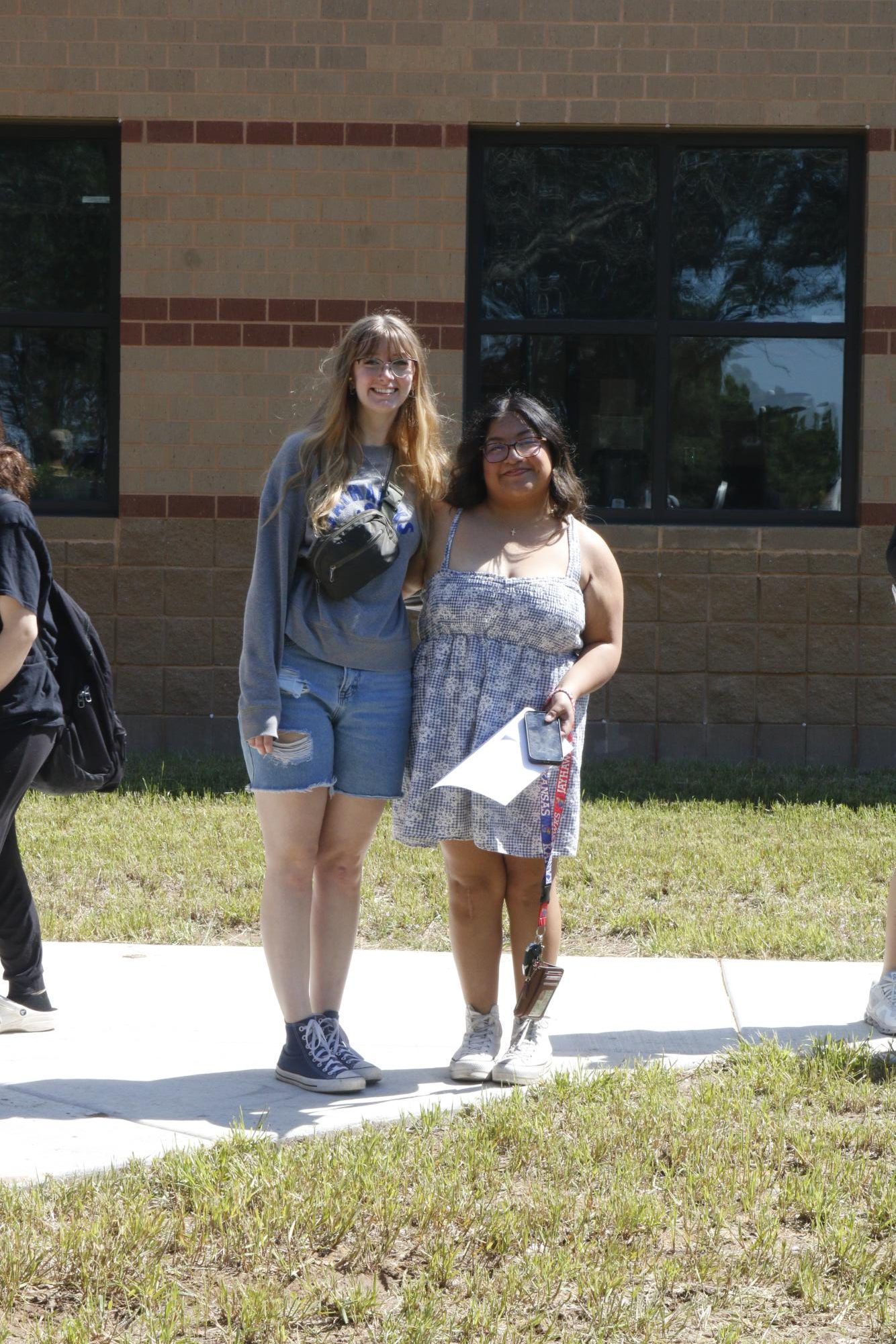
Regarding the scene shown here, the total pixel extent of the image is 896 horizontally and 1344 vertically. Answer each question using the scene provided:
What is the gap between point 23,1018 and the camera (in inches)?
191

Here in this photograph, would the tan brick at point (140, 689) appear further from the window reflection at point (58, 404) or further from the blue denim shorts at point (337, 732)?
the blue denim shorts at point (337, 732)

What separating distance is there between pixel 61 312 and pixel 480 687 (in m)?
7.15

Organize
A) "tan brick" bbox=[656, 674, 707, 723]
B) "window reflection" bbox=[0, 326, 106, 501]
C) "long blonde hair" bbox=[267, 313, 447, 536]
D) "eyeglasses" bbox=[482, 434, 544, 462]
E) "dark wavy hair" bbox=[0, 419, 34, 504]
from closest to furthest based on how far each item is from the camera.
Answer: "long blonde hair" bbox=[267, 313, 447, 536]
"eyeglasses" bbox=[482, 434, 544, 462]
"dark wavy hair" bbox=[0, 419, 34, 504]
"tan brick" bbox=[656, 674, 707, 723]
"window reflection" bbox=[0, 326, 106, 501]

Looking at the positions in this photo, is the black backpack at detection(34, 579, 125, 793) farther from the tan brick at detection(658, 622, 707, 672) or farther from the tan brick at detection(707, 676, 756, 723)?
the tan brick at detection(707, 676, 756, 723)

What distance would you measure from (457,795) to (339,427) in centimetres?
105

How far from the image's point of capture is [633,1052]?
474 cm

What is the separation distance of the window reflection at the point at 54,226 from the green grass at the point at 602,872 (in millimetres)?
3599

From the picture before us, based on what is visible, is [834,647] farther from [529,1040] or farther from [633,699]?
[529,1040]

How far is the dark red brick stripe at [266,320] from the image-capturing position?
32.9ft

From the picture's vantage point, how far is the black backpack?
477 centimetres

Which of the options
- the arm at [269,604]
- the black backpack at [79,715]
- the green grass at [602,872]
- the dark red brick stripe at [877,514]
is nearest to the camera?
the arm at [269,604]

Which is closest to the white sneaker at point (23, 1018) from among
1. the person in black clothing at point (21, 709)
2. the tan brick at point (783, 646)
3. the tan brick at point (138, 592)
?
the person in black clothing at point (21, 709)

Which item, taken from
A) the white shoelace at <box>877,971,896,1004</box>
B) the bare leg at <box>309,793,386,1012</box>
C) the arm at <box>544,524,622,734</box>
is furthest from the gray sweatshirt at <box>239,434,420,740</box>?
the white shoelace at <box>877,971,896,1004</box>

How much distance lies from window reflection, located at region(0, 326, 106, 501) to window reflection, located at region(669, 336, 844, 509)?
12.6ft
